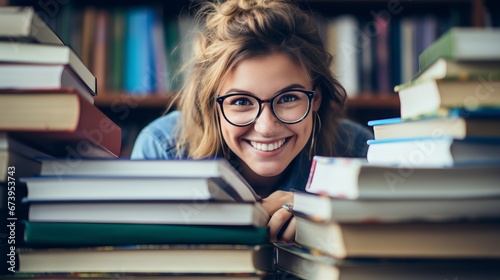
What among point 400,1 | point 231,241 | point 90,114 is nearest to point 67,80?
point 90,114

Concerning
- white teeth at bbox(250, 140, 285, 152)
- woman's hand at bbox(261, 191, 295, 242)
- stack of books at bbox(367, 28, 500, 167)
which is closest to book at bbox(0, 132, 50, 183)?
woman's hand at bbox(261, 191, 295, 242)

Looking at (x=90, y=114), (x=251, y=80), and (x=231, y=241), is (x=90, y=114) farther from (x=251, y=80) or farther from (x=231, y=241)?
(x=251, y=80)

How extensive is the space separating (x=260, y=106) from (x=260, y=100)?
15 mm

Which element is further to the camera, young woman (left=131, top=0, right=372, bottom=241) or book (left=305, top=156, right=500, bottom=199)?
young woman (left=131, top=0, right=372, bottom=241)

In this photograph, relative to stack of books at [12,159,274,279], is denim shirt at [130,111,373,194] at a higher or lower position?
higher

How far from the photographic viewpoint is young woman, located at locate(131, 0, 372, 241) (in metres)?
1.23

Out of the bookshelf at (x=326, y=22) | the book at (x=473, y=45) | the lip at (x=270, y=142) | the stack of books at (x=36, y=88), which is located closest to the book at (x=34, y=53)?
the stack of books at (x=36, y=88)

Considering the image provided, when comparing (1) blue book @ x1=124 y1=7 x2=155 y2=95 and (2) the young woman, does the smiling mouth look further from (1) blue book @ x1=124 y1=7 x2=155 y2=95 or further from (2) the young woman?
(1) blue book @ x1=124 y1=7 x2=155 y2=95

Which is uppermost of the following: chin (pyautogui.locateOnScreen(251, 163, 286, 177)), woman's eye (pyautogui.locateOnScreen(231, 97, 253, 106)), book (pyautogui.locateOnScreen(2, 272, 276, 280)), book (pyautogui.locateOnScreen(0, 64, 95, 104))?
woman's eye (pyautogui.locateOnScreen(231, 97, 253, 106))

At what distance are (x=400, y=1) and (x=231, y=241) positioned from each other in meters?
1.65

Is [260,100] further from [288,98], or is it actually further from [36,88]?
[36,88]

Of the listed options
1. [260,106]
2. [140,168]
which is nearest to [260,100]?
[260,106]

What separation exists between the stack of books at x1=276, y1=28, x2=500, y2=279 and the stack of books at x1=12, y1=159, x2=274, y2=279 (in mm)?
99

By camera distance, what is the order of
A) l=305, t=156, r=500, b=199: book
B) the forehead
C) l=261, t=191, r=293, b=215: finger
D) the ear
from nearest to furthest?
l=305, t=156, r=500, b=199: book, l=261, t=191, r=293, b=215: finger, the forehead, the ear
